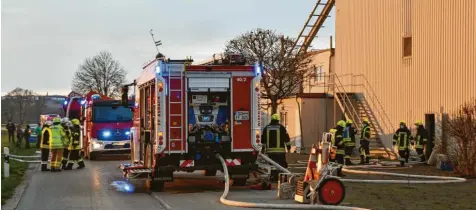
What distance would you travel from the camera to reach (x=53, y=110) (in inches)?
2224

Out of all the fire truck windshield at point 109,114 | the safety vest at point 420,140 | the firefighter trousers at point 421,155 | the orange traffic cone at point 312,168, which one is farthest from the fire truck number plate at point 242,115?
the fire truck windshield at point 109,114

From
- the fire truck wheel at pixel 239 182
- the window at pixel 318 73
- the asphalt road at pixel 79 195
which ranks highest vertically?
the window at pixel 318 73

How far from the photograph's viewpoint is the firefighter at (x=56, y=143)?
19.9 meters

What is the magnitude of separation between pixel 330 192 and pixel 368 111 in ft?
62.4

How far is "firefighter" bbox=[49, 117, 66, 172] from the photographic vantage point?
1986 centimetres

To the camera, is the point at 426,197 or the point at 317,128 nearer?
the point at 426,197

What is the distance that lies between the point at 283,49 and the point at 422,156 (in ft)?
45.8

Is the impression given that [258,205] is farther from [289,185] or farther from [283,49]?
[283,49]

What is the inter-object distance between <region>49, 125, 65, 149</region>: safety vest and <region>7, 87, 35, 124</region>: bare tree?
3796 cm

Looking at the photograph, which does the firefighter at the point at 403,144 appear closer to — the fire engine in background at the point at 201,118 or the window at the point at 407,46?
the window at the point at 407,46

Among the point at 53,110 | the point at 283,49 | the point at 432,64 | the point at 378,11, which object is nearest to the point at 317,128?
the point at 283,49

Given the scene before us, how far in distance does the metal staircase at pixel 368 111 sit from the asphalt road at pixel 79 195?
1323 centimetres

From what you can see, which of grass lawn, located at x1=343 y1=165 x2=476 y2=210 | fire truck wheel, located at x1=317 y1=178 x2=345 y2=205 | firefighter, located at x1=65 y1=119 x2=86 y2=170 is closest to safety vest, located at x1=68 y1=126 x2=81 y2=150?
firefighter, located at x1=65 y1=119 x2=86 y2=170

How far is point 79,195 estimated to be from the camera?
43.9ft
